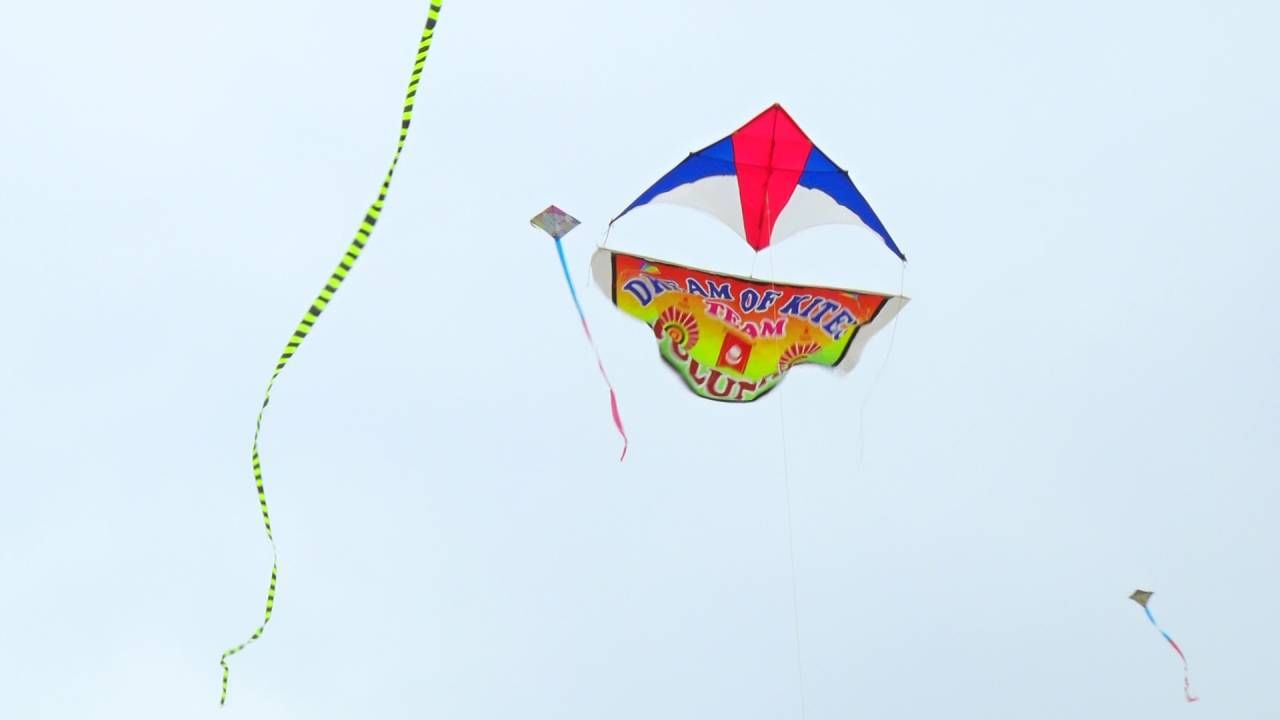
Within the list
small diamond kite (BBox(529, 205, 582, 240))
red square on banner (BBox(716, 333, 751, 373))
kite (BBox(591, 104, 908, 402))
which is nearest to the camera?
small diamond kite (BBox(529, 205, 582, 240))

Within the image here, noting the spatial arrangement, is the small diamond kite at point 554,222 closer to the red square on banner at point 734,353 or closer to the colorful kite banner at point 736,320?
the colorful kite banner at point 736,320

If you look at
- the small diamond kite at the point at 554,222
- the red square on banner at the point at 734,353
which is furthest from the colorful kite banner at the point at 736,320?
the small diamond kite at the point at 554,222

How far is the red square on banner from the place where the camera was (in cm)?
1578

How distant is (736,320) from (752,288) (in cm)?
46

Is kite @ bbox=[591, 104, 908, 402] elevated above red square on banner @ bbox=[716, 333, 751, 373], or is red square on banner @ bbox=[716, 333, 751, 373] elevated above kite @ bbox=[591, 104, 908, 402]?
kite @ bbox=[591, 104, 908, 402]

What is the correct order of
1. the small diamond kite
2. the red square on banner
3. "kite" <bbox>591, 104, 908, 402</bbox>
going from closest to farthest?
the small diamond kite, "kite" <bbox>591, 104, 908, 402</bbox>, the red square on banner

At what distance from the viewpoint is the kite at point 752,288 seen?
15328 mm

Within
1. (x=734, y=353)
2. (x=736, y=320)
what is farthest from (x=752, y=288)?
(x=734, y=353)

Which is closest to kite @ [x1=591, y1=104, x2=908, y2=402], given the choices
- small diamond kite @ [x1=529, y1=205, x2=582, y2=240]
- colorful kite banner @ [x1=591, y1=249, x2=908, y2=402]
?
colorful kite banner @ [x1=591, y1=249, x2=908, y2=402]

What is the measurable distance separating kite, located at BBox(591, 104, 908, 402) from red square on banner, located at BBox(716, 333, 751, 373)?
1cm

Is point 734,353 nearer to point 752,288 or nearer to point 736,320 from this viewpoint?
point 736,320

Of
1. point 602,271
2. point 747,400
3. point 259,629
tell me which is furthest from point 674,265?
point 259,629

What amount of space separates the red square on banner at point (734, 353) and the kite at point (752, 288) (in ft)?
0.04

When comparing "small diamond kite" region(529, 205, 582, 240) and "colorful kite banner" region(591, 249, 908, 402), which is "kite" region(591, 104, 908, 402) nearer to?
"colorful kite banner" region(591, 249, 908, 402)
